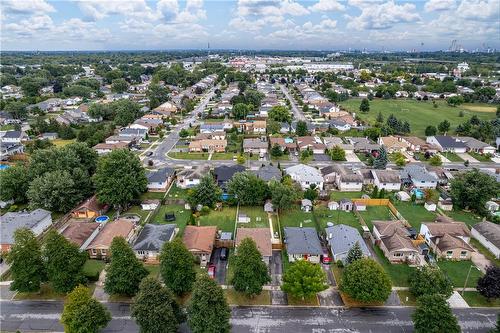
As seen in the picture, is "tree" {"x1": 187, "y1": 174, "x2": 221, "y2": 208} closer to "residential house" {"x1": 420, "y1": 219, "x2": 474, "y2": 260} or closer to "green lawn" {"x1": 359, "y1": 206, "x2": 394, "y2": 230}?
"green lawn" {"x1": 359, "y1": 206, "x2": 394, "y2": 230}

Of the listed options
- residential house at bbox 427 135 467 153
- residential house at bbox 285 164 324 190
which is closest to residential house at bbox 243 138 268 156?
residential house at bbox 285 164 324 190

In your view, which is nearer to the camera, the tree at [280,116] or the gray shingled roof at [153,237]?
the gray shingled roof at [153,237]

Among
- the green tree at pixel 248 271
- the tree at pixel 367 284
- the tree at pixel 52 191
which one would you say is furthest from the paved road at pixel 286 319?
the tree at pixel 52 191

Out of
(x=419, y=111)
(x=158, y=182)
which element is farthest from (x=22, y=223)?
(x=419, y=111)

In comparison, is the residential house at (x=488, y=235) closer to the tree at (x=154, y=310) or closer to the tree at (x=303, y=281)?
the tree at (x=303, y=281)

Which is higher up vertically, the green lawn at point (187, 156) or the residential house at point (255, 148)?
the residential house at point (255, 148)

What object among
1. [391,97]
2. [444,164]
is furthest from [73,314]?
[391,97]

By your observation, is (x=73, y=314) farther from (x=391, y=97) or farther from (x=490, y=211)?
(x=391, y=97)
